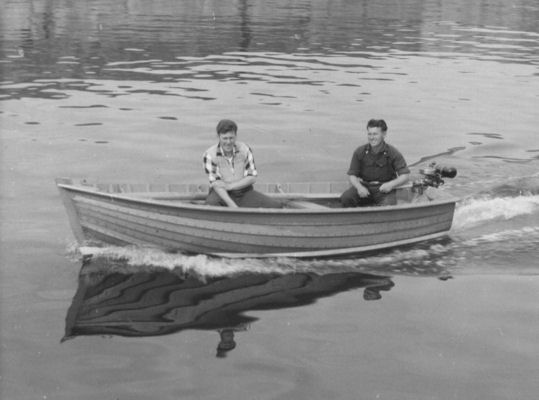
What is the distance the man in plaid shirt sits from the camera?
1219 cm

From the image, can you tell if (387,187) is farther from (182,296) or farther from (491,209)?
(182,296)

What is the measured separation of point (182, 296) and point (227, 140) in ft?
8.03

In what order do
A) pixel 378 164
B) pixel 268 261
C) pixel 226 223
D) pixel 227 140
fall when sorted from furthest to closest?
pixel 378 164 < pixel 268 261 < pixel 227 140 < pixel 226 223

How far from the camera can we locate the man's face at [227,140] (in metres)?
11.7

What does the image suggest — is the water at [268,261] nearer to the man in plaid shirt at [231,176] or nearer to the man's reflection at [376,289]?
the man's reflection at [376,289]

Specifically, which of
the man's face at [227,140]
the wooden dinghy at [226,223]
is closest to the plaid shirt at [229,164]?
the man's face at [227,140]

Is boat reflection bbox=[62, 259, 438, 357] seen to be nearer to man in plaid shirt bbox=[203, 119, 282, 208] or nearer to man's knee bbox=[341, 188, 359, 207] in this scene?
man in plaid shirt bbox=[203, 119, 282, 208]

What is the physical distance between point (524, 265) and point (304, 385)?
5.18m

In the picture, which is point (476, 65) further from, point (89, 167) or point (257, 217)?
point (257, 217)

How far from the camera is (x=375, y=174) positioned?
13422 millimetres

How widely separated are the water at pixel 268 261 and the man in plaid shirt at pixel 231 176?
1.01m

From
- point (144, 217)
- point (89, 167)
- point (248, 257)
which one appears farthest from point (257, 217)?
point (89, 167)

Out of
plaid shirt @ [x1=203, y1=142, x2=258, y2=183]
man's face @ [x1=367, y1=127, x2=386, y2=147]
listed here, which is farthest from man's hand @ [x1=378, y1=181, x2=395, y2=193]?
plaid shirt @ [x1=203, y1=142, x2=258, y2=183]

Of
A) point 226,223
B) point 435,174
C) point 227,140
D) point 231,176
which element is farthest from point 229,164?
point 435,174
